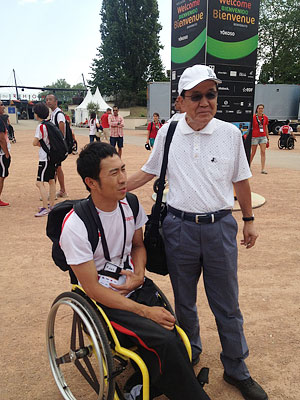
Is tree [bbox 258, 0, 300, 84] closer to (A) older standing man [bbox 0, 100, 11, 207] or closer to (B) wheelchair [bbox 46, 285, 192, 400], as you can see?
(A) older standing man [bbox 0, 100, 11, 207]

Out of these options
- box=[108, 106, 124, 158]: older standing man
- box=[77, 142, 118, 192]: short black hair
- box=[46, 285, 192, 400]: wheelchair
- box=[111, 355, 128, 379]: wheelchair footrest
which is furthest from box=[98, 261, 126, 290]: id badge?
box=[108, 106, 124, 158]: older standing man

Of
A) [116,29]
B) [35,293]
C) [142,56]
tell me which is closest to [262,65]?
[142,56]

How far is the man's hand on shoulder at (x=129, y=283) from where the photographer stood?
203 centimetres

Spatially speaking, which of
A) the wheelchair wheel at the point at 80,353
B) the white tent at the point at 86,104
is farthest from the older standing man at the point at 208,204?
the white tent at the point at 86,104

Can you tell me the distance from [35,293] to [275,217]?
4002 mm

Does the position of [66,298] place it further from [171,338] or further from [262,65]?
[262,65]

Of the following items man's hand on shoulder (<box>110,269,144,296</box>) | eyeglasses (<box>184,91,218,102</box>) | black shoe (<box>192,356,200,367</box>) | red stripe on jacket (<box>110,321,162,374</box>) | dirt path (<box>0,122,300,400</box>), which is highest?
eyeglasses (<box>184,91,218,102</box>)

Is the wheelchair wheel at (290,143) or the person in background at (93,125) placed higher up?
the person in background at (93,125)

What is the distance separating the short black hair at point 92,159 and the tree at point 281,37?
137 ft

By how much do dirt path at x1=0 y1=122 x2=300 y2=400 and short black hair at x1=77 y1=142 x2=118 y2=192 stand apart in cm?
144

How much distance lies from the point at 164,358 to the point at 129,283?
1.54 feet

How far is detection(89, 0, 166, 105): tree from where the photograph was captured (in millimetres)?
47750

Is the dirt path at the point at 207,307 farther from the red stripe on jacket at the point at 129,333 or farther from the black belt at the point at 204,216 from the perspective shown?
the black belt at the point at 204,216

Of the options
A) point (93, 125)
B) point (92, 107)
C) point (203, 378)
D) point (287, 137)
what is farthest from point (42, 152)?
point (92, 107)
